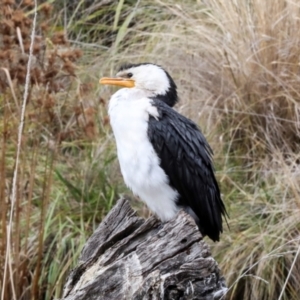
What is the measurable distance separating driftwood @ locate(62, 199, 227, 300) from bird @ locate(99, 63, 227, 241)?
0.40 m

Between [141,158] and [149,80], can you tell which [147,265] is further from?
[149,80]

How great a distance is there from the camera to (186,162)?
2982 mm

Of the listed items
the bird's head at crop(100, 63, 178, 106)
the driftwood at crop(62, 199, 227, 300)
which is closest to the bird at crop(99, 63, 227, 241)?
the bird's head at crop(100, 63, 178, 106)

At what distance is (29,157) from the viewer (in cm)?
426

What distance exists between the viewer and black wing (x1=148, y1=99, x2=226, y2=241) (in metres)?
2.96

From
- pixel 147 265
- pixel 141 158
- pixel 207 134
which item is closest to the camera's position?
pixel 147 265

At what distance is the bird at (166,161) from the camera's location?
296 cm

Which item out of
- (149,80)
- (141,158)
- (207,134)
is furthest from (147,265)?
(207,134)

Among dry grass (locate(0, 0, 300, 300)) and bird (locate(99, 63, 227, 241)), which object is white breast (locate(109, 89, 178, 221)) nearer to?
bird (locate(99, 63, 227, 241))

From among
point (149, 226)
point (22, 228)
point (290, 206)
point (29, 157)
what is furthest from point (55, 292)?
point (149, 226)

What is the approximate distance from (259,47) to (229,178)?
28.7 inches

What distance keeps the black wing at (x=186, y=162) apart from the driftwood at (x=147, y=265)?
42 cm

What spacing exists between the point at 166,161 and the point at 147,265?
0.71m

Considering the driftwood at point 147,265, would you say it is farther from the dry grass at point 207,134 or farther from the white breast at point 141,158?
the dry grass at point 207,134
